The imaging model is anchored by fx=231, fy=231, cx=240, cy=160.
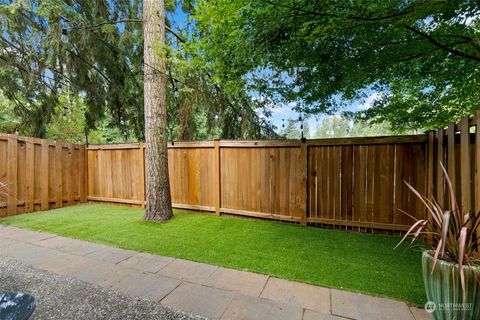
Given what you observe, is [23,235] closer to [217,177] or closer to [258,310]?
[217,177]

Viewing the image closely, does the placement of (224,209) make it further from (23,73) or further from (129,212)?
(23,73)

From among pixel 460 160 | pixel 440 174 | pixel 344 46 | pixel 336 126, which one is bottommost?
pixel 440 174

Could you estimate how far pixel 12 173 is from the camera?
15.4 ft

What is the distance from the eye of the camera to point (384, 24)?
2.44 metres

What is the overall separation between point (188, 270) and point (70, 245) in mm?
1924

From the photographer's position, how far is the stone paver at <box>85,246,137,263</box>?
9.05 ft

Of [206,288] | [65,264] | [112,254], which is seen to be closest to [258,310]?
[206,288]

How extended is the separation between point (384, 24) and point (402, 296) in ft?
8.65

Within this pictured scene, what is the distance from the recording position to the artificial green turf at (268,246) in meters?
2.25

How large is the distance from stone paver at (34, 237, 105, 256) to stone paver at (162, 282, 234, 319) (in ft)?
5.45

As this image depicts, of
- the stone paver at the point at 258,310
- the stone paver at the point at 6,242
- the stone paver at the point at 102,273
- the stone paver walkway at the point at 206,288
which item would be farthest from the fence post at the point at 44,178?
the stone paver at the point at 258,310

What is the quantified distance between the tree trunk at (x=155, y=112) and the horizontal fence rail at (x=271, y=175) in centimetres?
83

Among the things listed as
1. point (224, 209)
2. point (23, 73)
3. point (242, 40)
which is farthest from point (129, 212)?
point (23, 73)

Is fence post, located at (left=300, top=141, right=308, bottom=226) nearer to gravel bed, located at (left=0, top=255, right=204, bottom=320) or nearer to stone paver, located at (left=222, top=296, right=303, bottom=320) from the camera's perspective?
stone paver, located at (left=222, top=296, right=303, bottom=320)
